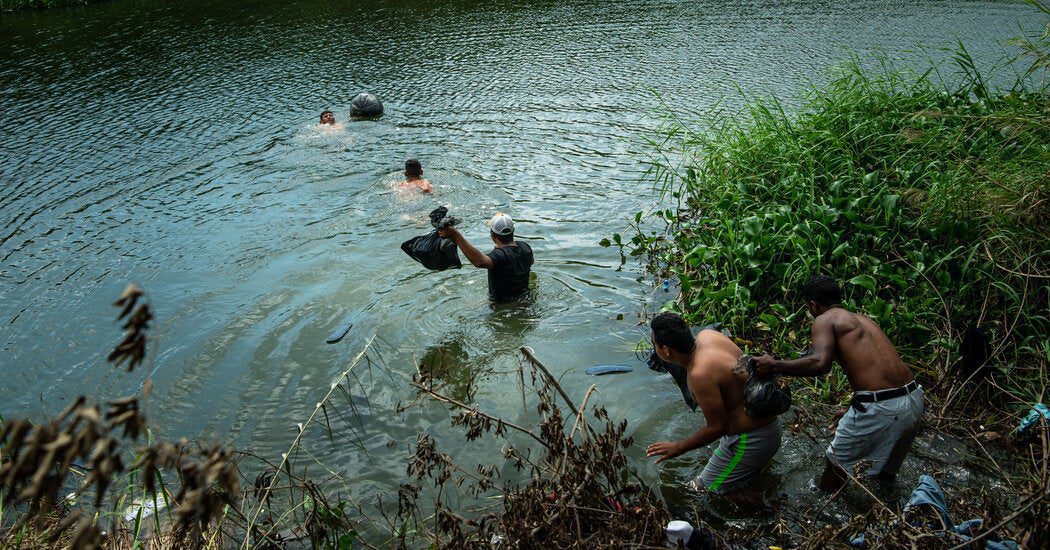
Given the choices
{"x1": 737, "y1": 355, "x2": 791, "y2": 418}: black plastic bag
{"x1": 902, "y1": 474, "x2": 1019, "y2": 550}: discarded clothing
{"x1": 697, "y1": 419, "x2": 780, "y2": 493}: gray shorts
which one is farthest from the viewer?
{"x1": 697, "y1": 419, "x2": 780, "y2": 493}: gray shorts

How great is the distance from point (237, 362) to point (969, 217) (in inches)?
294

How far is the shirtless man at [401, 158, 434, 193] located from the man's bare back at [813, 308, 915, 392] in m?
7.66

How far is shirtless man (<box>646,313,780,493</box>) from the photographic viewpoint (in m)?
4.89

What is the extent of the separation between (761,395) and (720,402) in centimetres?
29

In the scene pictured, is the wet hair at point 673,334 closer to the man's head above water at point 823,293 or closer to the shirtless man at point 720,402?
the shirtless man at point 720,402

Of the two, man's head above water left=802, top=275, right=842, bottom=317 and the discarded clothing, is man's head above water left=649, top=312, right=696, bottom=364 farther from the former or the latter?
the discarded clothing

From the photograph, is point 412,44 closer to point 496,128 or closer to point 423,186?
point 496,128

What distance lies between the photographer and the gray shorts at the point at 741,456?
4992 mm

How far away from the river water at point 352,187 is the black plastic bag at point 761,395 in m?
1.03

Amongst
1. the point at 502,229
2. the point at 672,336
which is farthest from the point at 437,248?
the point at 672,336

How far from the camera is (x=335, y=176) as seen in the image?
12.6 metres

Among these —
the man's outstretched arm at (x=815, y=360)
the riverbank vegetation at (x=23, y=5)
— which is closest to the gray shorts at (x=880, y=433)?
the man's outstretched arm at (x=815, y=360)

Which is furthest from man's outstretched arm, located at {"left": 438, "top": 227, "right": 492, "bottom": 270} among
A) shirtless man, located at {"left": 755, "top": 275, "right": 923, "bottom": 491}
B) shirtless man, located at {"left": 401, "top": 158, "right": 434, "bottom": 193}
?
shirtless man, located at {"left": 401, "top": 158, "right": 434, "bottom": 193}

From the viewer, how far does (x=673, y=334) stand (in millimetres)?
4895
